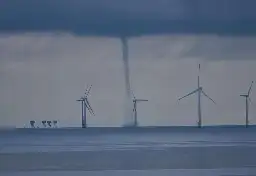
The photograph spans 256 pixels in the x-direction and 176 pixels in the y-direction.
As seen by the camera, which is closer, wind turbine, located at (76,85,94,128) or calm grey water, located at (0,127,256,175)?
calm grey water, located at (0,127,256,175)

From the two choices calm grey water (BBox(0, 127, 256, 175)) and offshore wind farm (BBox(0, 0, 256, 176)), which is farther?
offshore wind farm (BBox(0, 0, 256, 176))

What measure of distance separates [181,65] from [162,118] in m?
0.42

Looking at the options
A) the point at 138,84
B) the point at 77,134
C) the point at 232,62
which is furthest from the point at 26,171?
the point at 232,62

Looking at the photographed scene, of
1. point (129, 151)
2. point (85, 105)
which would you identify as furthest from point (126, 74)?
Result: point (129, 151)

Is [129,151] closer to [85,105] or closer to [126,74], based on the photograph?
[85,105]

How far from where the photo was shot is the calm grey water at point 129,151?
3.78m

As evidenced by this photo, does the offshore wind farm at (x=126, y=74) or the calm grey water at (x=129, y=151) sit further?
the offshore wind farm at (x=126, y=74)

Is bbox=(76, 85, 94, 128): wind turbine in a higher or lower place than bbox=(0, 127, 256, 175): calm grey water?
higher

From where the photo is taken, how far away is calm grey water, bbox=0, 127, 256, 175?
378 centimetres

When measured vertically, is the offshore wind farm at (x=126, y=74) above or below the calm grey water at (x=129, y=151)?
above

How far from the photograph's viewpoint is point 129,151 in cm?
396

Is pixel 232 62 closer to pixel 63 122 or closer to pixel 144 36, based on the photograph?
pixel 144 36

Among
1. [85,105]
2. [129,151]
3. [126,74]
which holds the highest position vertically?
[126,74]

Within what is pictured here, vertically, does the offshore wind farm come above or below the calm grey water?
above
